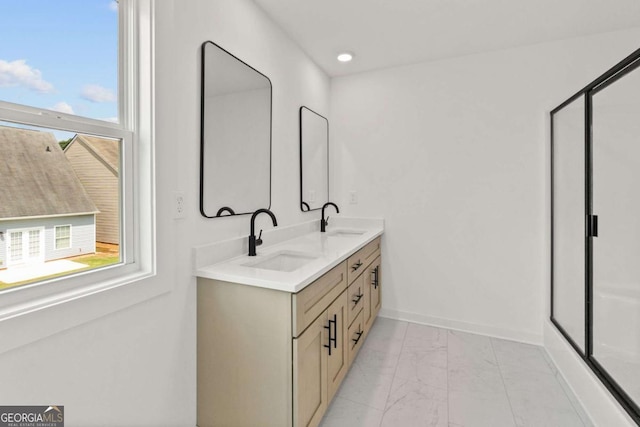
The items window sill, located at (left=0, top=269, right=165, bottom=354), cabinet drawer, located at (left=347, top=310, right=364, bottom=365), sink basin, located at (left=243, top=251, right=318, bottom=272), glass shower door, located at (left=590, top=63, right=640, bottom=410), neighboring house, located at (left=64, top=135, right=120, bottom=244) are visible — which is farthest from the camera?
cabinet drawer, located at (left=347, top=310, right=364, bottom=365)

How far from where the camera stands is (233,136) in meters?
1.75

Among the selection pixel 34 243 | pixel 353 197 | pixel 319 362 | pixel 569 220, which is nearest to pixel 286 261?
pixel 319 362

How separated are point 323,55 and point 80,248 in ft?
7.51

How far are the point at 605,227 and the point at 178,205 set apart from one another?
2206mm

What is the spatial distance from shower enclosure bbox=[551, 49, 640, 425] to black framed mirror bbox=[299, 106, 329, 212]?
1840 millimetres

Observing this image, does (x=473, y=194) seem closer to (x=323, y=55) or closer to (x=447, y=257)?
(x=447, y=257)

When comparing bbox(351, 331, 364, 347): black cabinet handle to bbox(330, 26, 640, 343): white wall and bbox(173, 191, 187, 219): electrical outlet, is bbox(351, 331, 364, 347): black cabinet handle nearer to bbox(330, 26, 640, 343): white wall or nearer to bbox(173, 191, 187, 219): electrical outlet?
bbox(330, 26, 640, 343): white wall

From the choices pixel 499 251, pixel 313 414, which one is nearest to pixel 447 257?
pixel 499 251

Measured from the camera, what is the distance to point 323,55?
2.63 metres

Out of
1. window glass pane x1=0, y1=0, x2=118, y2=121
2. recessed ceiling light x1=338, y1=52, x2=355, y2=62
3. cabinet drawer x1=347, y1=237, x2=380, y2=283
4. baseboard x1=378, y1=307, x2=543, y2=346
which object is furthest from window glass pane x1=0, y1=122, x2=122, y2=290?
baseboard x1=378, y1=307, x2=543, y2=346

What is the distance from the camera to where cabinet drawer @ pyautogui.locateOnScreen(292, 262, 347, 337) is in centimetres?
129

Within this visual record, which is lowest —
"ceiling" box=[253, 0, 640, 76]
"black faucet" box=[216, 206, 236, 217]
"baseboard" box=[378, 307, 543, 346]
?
"baseboard" box=[378, 307, 543, 346]

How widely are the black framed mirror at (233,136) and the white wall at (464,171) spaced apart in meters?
1.23

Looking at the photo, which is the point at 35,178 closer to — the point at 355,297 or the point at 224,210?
the point at 224,210
